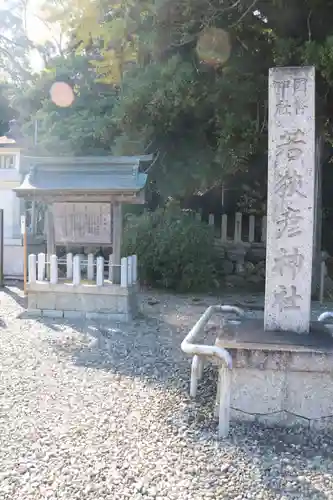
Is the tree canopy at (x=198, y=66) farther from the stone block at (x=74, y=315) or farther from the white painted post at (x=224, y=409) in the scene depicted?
the white painted post at (x=224, y=409)

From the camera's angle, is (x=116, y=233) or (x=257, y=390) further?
(x=116, y=233)

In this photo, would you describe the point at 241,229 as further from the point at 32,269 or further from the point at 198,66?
the point at 32,269

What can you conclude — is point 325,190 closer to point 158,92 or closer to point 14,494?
point 158,92

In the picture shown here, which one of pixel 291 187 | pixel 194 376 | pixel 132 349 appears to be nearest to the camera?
pixel 291 187

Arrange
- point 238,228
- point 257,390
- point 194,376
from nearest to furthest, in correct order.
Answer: point 257,390, point 194,376, point 238,228

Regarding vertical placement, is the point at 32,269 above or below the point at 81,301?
above

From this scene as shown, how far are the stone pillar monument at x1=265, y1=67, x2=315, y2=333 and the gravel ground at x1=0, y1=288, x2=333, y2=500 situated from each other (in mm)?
1249

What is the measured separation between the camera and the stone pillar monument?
4.55m

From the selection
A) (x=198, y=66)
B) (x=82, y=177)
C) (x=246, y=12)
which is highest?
(x=246, y=12)

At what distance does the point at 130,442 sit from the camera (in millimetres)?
3762

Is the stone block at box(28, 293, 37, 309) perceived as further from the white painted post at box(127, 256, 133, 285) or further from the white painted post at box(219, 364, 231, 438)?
the white painted post at box(219, 364, 231, 438)

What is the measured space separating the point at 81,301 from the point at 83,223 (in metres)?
1.31

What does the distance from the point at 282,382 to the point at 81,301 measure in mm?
4846

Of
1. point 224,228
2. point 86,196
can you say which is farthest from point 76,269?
point 224,228
